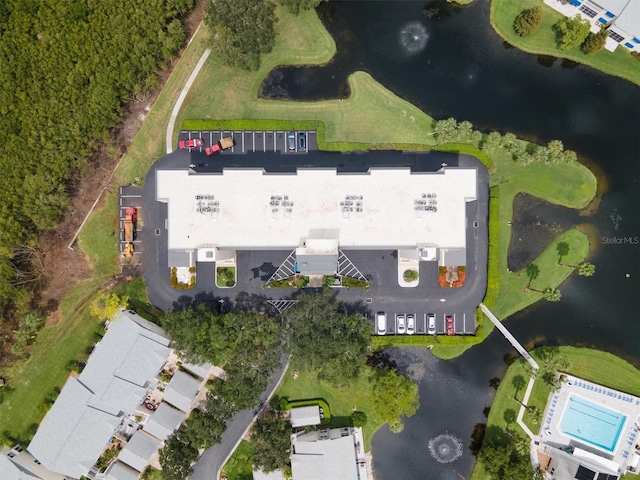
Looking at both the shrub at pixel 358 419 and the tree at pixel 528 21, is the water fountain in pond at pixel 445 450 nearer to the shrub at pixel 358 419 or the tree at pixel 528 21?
the shrub at pixel 358 419

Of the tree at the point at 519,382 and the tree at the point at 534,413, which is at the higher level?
the tree at the point at 519,382

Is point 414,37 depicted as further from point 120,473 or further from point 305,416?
point 120,473

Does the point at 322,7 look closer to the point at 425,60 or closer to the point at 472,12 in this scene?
the point at 425,60

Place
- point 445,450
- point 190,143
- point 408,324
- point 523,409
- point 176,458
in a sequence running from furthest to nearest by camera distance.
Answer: point 445,450 < point 523,409 < point 408,324 < point 190,143 < point 176,458

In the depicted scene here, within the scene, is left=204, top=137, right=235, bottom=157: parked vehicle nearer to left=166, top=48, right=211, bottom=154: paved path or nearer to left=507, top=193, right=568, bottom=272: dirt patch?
left=166, top=48, right=211, bottom=154: paved path

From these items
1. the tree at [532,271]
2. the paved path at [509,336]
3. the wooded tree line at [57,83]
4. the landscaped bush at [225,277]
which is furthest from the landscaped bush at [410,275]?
the wooded tree line at [57,83]

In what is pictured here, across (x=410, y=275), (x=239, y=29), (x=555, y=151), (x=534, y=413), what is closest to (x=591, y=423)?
(x=534, y=413)
